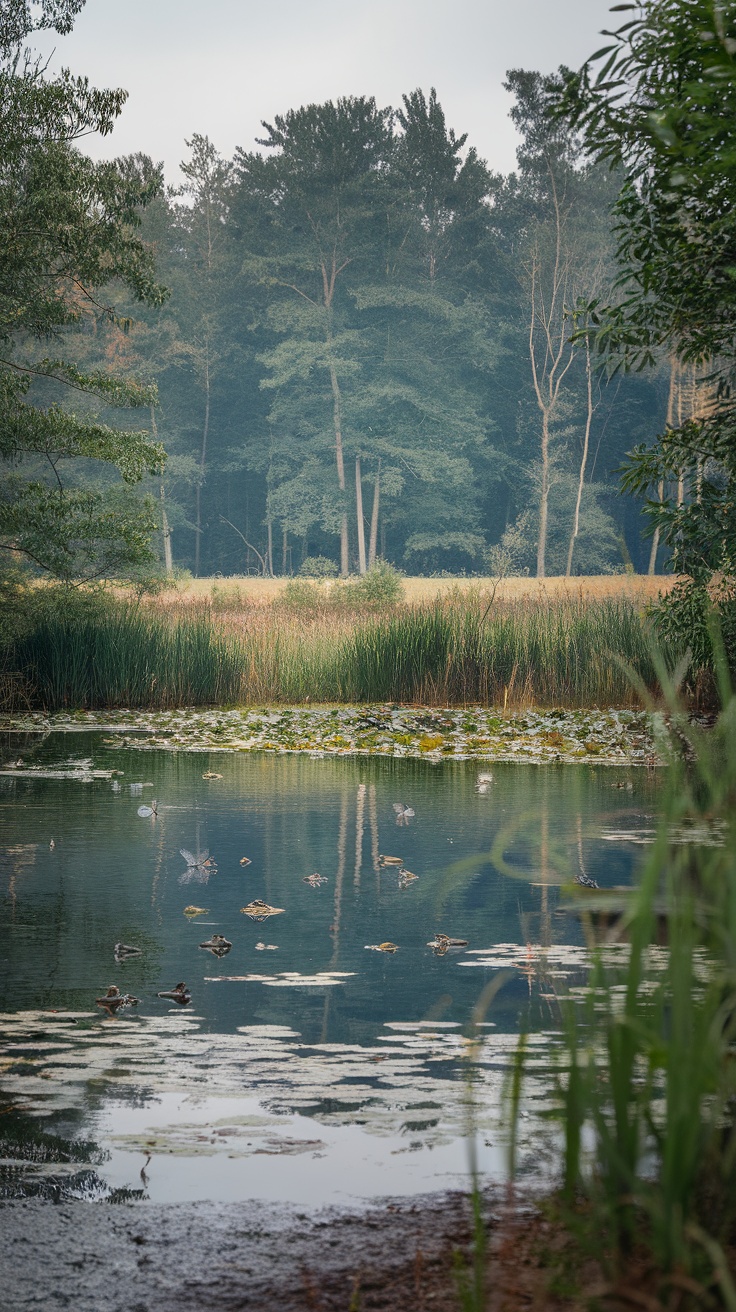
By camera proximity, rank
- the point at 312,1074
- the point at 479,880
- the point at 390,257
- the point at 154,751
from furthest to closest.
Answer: the point at 390,257
the point at 154,751
the point at 479,880
the point at 312,1074

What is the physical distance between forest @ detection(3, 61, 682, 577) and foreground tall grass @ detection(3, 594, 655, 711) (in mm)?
28473

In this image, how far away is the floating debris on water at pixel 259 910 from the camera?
591 centimetres

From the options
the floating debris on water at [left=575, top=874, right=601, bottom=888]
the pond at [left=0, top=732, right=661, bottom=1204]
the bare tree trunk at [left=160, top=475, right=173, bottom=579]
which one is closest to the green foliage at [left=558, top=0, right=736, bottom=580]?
the pond at [left=0, top=732, right=661, bottom=1204]

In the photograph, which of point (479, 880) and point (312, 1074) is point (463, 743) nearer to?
point (479, 880)

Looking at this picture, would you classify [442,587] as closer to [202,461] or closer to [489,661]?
[202,461]

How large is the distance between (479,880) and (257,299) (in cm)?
4926

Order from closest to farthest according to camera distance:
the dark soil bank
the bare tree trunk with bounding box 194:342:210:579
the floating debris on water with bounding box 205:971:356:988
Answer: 1. the dark soil bank
2. the floating debris on water with bounding box 205:971:356:988
3. the bare tree trunk with bounding box 194:342:210:579

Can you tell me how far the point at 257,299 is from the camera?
2122 inches

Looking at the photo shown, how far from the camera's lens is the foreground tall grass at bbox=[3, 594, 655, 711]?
15.8 metres

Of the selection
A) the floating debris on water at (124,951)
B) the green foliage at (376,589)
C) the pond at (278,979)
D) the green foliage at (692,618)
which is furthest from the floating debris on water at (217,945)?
the green foliage at (376,589)

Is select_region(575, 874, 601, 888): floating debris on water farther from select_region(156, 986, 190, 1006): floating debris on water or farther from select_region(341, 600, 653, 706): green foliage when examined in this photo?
select_region(341, 600, 653, 706): green foliage

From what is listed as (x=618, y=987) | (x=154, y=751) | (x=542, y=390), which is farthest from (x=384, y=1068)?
(x=542, y=390)

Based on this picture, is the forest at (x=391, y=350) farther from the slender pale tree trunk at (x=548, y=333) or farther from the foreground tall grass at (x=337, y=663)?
the foreground tall grass at (x=337, y=663)

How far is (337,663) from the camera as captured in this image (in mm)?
16703
